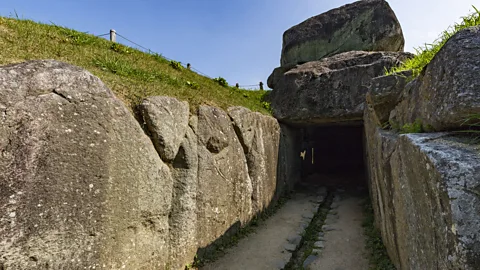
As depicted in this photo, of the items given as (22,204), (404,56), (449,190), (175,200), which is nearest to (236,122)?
(175,200)

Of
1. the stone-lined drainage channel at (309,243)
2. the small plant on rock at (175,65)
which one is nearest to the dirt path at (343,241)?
the stone-lined drainage channel at (309,243)

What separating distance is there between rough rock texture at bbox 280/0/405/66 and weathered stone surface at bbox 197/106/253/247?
7.89 meters

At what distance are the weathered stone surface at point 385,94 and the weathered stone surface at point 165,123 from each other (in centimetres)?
341

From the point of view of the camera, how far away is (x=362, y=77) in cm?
883

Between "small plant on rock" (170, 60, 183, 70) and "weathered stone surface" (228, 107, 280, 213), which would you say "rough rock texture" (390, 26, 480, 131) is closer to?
"weathered stone surface" (228, 107, 280, 213)

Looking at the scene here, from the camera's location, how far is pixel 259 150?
24.7 ft

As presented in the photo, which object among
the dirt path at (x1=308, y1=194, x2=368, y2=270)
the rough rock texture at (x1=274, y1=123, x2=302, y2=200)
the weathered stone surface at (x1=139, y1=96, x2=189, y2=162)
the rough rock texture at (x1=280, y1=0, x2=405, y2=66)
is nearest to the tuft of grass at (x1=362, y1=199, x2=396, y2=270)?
the dirt path at (x1=308, y1=194, x2=368, y2=270)

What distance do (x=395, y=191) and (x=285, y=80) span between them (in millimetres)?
7203

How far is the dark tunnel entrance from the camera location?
15039mm

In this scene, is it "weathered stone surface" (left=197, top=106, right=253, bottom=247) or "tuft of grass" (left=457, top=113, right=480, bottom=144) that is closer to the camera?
"tuft of grass" (left=457, top=113, right=480, bottom=144)

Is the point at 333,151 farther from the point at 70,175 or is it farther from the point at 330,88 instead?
the point at 70,175

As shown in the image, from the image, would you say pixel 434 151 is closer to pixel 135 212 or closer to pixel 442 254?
pixel 442 254

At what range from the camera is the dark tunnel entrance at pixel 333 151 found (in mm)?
15039

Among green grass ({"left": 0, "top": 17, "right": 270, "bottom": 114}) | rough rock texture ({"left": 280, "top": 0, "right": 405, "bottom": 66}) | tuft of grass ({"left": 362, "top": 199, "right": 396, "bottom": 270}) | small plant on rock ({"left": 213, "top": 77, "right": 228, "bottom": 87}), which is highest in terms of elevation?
rough rock texture ({"left": 280, "top": 0, "right": 405, "bottom": 66})
